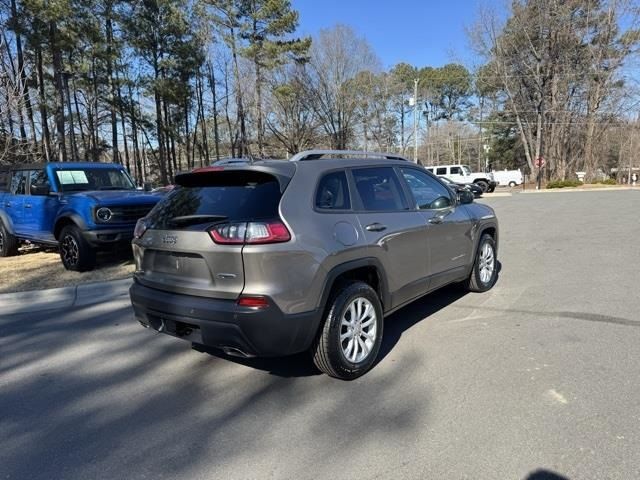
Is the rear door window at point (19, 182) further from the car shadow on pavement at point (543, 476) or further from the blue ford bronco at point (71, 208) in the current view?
the car shadow on pavement at point (543, 476)

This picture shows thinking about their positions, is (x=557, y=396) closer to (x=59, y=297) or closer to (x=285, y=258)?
(x=285, y=258)

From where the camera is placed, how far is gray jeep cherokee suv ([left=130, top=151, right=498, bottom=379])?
3.08 metres

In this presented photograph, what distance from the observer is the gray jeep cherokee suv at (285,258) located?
3.08 meters

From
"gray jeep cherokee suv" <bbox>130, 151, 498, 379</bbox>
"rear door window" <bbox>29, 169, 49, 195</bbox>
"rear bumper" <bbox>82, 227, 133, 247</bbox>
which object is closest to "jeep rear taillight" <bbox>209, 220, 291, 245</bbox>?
"gray jeep cherokee suv" <bbox>130, 151, 498, 379</bbox>

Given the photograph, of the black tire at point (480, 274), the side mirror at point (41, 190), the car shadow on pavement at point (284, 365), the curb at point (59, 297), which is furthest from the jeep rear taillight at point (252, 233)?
the side mirror at point (41, 190)

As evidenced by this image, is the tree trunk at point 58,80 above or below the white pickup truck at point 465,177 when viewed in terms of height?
above

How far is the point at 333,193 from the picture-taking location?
363cm

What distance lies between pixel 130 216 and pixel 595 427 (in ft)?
23.0

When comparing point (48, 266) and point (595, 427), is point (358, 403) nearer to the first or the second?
point (595, 427)

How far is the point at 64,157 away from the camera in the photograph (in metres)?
22.5

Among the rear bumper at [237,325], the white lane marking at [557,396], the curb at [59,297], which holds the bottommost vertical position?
the white lane marking at [557,396]

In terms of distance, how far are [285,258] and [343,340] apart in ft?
3.03

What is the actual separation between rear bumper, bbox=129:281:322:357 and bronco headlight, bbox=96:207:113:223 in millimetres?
4482

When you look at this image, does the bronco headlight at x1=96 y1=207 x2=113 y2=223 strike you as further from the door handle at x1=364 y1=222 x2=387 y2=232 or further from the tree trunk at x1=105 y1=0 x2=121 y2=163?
the tree trunk at x1=105 y1=0 x2=121 y2=163
